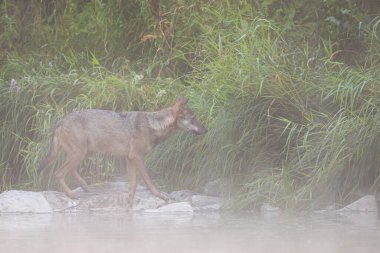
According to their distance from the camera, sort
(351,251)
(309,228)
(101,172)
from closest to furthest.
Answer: (351,251), (309,228), (101,172)

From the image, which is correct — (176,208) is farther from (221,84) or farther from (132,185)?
(221,84)

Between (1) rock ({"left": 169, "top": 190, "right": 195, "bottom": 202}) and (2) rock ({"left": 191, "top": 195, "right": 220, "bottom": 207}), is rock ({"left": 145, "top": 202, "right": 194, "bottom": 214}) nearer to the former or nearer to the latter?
(2) rock ({"left": 191, "top": 195, "right": 220, "bottom": 207})

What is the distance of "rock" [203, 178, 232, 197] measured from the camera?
32.5ft

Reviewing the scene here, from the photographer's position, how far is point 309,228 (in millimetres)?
8133

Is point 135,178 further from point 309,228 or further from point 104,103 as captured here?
point 309,228

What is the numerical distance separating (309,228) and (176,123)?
2.67 m

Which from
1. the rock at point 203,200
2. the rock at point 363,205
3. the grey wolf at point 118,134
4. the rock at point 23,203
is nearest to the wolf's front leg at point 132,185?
the grey wolf at point 118,134

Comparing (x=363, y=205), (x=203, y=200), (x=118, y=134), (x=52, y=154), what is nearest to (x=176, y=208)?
(x=203, y=200)

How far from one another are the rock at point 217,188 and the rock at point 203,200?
0.32ft

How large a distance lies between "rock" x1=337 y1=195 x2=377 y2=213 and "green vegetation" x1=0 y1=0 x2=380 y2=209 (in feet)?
0.59

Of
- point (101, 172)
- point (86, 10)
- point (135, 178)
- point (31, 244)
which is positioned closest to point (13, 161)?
point (101, 172)

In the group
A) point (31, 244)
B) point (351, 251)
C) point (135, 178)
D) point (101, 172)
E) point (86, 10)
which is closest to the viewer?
point (351, 251)

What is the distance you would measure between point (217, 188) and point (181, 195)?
1.32 feet

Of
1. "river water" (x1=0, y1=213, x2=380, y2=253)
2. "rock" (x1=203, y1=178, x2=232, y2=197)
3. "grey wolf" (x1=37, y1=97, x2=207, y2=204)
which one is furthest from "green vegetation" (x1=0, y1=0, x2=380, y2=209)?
"river water" (x1=0, y1=213, x2=380, y2=253)
